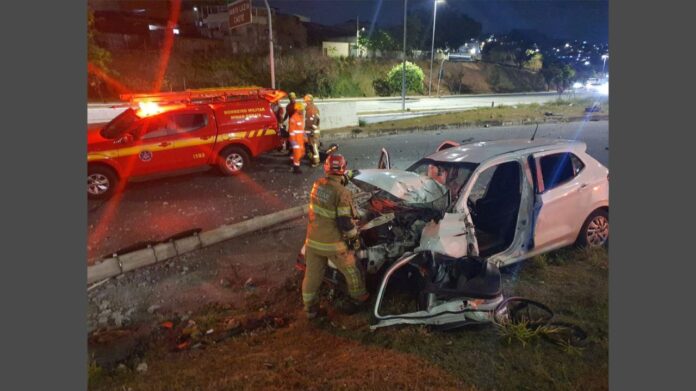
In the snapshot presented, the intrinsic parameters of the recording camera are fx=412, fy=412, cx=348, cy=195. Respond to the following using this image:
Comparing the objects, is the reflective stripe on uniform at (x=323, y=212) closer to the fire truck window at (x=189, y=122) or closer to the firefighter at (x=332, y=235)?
the firefighter at (x=332, y=235)

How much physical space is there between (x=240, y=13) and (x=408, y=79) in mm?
3505

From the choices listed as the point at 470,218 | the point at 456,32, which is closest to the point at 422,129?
Answer: the point at 470,218

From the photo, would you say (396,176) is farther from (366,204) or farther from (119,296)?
(119,296)

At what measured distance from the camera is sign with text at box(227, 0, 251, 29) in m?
6.08

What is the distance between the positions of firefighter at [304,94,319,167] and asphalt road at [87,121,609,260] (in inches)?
14.6

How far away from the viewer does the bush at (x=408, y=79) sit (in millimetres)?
7546

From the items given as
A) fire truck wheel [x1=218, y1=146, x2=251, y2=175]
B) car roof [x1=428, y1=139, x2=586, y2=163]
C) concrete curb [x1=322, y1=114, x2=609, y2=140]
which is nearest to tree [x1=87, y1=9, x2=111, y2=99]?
fire truck wheel [x1=218, y1=146, x2=251, y2=175]

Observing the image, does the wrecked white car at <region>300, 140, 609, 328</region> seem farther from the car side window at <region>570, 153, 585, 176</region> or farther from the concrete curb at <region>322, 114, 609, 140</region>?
the concrete curb at <region>322, 114, 609, 140</region>

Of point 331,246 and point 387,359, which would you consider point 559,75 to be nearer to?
point 331,246

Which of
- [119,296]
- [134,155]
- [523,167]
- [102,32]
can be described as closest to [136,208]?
[134,155]

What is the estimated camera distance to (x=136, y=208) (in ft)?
19.0

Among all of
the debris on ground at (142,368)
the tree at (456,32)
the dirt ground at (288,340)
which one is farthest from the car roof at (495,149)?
the tree at (456,32)

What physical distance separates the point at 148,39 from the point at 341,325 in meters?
15.1

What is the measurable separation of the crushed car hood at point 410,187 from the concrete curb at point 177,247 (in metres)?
1.85
